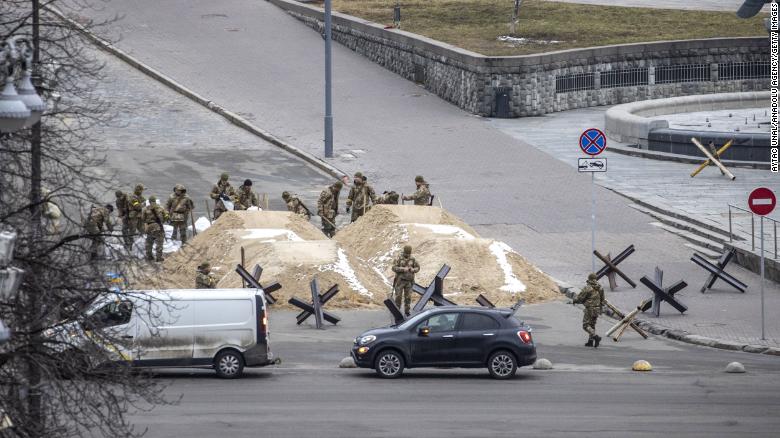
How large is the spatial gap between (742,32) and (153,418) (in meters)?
41.2

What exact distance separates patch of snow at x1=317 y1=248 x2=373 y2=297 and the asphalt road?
2.87m

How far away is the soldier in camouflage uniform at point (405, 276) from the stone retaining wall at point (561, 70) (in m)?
20.9

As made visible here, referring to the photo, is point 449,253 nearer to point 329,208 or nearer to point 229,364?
point 329,208

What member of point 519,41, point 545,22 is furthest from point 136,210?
A: point 545,22

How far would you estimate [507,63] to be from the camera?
48.1m

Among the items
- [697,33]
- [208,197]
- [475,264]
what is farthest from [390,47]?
[475,264]

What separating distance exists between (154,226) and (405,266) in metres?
6.82

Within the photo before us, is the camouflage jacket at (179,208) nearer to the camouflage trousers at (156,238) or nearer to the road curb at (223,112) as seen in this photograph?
the camouflage trousers at (156,238)

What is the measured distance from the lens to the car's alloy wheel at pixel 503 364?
23.0 metres

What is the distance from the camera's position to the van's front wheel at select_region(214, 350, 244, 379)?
74.8 feet

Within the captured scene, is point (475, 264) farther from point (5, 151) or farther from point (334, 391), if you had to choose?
point (5, 151)

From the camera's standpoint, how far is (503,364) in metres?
23.1

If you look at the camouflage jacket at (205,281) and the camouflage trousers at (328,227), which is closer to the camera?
the camouflage jacket at (205,281)

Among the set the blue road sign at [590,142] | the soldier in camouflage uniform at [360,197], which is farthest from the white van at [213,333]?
the soldier in camouflage uniform at [360,197]
